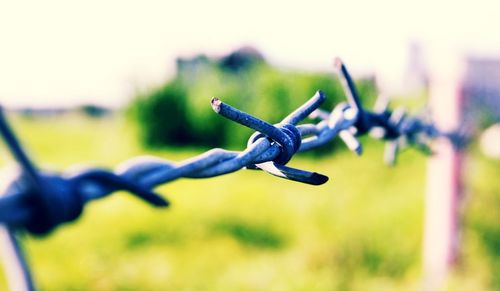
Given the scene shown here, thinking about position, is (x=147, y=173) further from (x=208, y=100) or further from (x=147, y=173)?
(x=208, y=100)

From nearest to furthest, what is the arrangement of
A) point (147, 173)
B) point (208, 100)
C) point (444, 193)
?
1. point (147, 173)
2. point (444, 193)
3. point (208, 100)

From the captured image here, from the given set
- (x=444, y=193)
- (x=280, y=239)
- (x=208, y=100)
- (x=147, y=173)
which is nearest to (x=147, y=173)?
(x=147, y=173)

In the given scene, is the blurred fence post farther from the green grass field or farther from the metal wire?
the metal wire

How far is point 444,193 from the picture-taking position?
2.30m

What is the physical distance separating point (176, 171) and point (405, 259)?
3.01 m

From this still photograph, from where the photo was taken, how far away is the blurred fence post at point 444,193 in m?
2.28

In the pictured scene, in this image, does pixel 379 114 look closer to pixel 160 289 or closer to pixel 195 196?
pixel 160 289

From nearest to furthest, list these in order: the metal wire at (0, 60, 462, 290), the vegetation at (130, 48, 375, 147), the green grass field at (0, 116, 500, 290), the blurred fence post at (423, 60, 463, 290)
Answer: the metal wire at (0, 60, 462, 290)
the blurred fence post at (423, 60, 463, 290)
the green grass field at (0, 116, 500, 290)
the vegetation at (130, 48, 375, 147)

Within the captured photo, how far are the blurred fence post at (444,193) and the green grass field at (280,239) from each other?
121 millimetres

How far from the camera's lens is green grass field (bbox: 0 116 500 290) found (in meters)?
2.93

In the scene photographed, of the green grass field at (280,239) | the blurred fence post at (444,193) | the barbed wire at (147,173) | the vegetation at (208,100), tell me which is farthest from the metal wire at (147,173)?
the vegetation at (208,100)

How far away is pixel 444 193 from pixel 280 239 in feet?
6.48

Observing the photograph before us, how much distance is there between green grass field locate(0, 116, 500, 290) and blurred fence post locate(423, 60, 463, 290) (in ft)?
0.40

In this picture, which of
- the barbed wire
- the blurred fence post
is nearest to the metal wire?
the barbed wire
